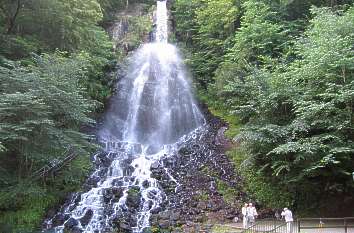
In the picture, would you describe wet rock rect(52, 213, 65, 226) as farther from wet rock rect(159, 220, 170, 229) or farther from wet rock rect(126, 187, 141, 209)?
wet rock rect(159, 220, 170, 229)

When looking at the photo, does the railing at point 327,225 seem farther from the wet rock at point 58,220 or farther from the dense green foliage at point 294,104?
the wet rock at point 58,220

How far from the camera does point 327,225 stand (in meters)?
18.0

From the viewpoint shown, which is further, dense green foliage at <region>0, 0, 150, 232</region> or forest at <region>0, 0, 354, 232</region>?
forest at <region>0, 0, 354, 232</region>

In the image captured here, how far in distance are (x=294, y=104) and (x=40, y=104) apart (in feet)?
38.7

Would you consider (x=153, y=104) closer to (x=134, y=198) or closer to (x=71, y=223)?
(x=134, y=198)

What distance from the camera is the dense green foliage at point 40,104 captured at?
18.2 meters

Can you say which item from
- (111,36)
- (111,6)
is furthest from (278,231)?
(111,6)

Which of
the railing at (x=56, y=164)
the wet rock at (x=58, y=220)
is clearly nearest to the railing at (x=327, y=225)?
the wet rock at (x=58, y=220)

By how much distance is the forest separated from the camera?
60.7 feet

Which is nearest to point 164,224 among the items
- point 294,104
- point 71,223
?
point 71,223

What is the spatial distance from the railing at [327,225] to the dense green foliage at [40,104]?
10.9 meters

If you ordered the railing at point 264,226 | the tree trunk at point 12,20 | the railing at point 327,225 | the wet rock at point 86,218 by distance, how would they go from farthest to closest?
the tree trunk at point 12,20 → the wet rock at point 86,218 → the railing at point 264,226 → the railing at point 327,225

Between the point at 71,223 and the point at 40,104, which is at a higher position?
the point at 40,104

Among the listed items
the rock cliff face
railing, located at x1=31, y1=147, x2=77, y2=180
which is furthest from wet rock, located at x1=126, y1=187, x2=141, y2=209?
railing, located at x1=31, y1=147, x2=77, y2=180
